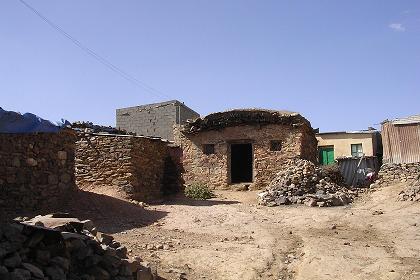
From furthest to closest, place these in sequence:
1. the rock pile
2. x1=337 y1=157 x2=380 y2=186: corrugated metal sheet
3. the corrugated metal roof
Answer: x1=337 y1=157 x2=380 y2=186: corrugated metal sheet < the corrugated metal roof < the rock pile

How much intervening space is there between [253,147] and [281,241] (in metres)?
10.4

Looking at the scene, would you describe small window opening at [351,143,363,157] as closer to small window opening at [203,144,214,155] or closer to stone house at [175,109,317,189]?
stone house at [175,109,317,189]

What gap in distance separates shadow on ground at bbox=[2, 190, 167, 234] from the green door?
19.7 m

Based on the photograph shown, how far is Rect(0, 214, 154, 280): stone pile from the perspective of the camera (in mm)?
4566

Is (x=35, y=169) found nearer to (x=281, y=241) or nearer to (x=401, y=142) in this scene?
(x=281, y=241)

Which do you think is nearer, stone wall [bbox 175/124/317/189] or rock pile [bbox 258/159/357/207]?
rock pile [bbox 258/159/357/207]

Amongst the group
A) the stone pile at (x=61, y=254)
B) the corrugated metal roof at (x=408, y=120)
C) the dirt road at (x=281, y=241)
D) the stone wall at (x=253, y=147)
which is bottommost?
the dirt road at (x=281, y=241)

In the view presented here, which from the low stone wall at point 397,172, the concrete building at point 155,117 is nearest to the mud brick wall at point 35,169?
the low stone wall at point 397,172

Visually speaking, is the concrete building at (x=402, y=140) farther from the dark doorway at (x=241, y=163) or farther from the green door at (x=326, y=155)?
the green door at (x=326, y=155)

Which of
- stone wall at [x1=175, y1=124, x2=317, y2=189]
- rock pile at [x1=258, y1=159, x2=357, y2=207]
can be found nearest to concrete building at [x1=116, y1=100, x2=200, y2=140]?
stone wall at [x1=175, y1=124, x2=317, y2=189]

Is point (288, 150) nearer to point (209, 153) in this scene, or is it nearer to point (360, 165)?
point (209, 153)

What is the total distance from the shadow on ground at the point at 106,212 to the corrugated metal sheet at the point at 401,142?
11.9m

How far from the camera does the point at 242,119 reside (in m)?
19.7

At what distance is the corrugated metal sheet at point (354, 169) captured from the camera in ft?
70.7
